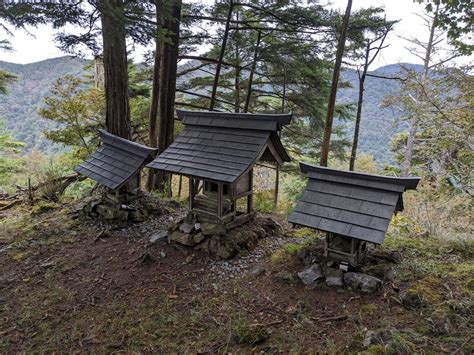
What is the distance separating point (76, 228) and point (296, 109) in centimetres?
894

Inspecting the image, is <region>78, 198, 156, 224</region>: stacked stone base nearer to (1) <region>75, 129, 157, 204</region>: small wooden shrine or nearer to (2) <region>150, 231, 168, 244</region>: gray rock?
(1) <region>75, 129, 157, 204</region>: small wooden shrine

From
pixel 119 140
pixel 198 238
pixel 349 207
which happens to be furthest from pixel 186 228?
pixel 349 207

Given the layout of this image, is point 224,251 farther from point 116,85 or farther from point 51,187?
point 51,187

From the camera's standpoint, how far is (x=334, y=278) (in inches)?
157

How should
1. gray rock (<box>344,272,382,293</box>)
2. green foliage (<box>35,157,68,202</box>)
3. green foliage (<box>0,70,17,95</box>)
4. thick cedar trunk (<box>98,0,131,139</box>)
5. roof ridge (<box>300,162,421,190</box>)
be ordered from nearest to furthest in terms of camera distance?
roof ridge (<box>300,162,421,190</box>)
gray rock (<box>344,272,382,293</box>)
thick cedar trunk (<box>98,0,131,139</box>)
green foliage (<box>35,157,68,202</box>)
green foliage (<box>0,70,17,95</box>)

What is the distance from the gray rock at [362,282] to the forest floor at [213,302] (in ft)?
0.32

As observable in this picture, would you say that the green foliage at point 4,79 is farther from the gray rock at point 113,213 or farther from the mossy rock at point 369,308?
the mossy rock at point 369,308

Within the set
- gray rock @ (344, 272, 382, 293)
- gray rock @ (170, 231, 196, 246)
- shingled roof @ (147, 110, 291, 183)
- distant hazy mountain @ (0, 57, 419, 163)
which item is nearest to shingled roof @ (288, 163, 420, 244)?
gray rock @ (344, 272, 382, 293)

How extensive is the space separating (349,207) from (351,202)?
86mm

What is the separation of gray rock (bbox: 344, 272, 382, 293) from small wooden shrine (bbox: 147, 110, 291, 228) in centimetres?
218

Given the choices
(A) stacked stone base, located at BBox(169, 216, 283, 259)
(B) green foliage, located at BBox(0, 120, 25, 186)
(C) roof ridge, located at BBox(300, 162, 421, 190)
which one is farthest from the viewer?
(B) green foliage, located at BBox(0, 120, 25, 186)

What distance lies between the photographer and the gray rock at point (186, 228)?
5.27m

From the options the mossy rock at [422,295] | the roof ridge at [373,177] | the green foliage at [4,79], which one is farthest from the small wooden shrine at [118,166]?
the green foliage at [4,79]

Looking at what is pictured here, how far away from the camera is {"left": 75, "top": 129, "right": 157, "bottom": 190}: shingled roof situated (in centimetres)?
573
